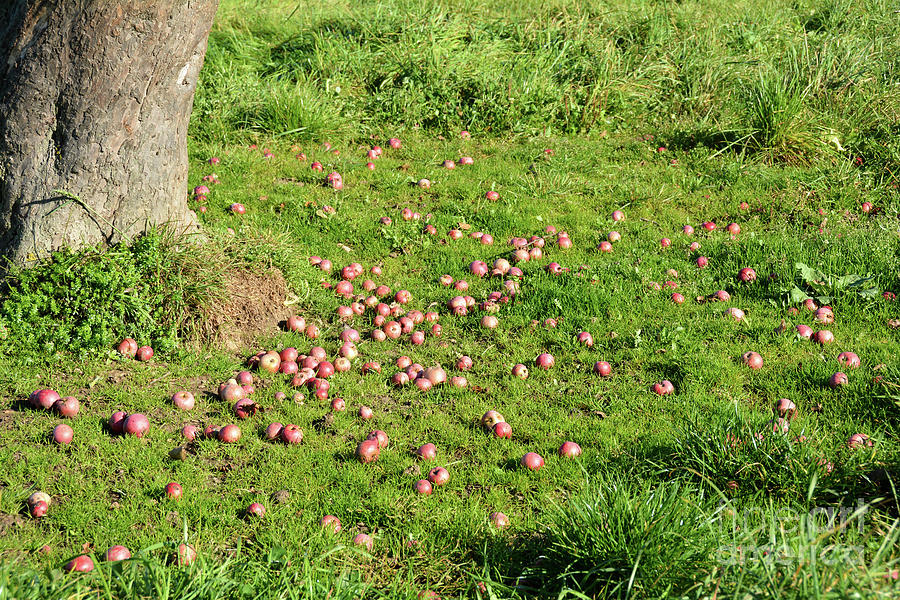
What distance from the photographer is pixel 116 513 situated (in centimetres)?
358

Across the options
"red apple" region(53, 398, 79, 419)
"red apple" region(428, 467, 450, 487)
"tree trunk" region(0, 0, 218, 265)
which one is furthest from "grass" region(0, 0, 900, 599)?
"tree trunk" region(0, 0, 218, 265)

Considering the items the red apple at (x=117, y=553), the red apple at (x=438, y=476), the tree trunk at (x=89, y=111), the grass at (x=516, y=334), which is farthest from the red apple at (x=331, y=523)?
the tree trunk at (x=89, y=111)

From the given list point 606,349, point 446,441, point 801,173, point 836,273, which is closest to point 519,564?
point 446,441

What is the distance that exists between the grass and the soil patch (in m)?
0.06

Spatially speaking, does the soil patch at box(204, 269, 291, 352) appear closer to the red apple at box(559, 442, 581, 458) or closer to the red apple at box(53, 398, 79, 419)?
the red apple at box(53, 398, 79, 419)

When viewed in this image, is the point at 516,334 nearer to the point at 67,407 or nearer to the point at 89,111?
the point at 67,407

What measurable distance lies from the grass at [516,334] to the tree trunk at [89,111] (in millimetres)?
294

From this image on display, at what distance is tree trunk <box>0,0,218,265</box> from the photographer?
14.7 feet

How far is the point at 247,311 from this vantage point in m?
5.09

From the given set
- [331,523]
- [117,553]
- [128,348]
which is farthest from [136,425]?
[331,523]

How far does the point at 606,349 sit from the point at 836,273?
193 cm

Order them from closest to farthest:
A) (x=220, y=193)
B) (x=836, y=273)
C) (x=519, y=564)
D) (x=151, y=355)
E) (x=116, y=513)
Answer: (x=519, y=564)
(x=116, y=513)
(x=151, y=355)
(x=836, y=273)
(x=220, y=193)

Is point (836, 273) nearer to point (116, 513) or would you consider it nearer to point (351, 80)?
point (116, 513)

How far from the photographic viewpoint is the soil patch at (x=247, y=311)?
16.2ft
